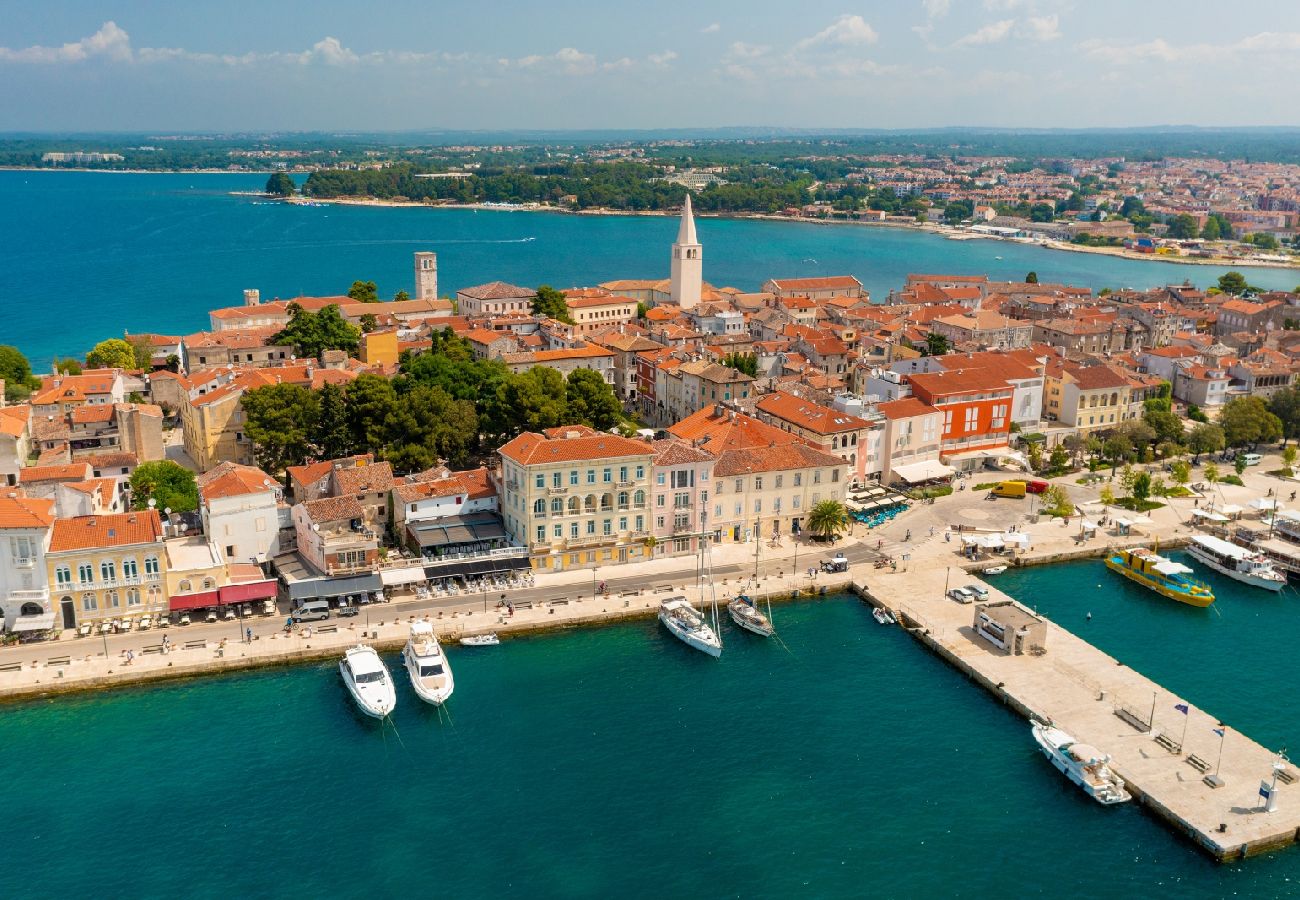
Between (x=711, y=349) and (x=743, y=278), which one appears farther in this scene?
(x=743, y=278)

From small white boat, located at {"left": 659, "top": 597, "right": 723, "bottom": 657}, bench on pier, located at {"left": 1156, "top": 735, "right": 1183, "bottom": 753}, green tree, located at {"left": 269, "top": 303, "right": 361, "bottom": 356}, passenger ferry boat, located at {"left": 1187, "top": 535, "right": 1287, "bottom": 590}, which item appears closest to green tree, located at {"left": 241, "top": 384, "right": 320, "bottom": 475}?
green tree, located at {"left": 269, "top": 303, "right": 361, "bottom": 356}

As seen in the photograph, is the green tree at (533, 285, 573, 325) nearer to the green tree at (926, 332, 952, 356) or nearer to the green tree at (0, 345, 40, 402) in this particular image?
the green tree at (926, 332, 952, 356)

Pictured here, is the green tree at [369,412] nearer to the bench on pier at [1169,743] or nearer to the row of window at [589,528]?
the row of window at [589,528]

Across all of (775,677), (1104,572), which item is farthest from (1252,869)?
(1104,572)

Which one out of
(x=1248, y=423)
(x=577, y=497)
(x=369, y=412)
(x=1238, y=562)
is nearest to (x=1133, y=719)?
(x=1238, y=562)

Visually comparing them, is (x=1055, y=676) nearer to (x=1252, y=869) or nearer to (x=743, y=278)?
(x=1252, y=869)

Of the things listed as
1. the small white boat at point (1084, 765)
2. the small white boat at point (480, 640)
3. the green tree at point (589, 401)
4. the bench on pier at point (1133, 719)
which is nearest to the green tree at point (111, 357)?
the green tree at point (589, 401)
